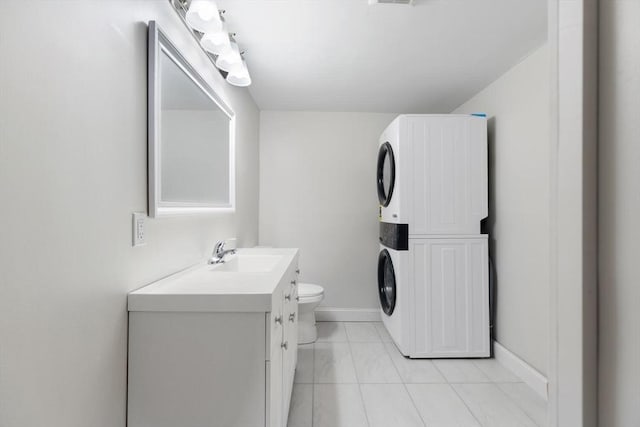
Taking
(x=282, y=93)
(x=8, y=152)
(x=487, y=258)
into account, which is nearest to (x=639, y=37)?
(x=8, y=152)

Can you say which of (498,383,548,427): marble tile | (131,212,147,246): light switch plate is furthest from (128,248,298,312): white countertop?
(498,383,548,427): marble tile

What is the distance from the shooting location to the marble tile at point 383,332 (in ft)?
9.85

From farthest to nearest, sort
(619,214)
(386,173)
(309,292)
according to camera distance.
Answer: (386,173) → (309,292) → (619,214)

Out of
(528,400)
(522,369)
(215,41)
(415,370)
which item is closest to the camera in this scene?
(215,41)

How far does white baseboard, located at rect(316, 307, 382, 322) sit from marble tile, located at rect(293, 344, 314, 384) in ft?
2.32

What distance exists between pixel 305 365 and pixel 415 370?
2.63ft

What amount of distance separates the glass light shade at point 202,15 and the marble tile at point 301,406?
2012 millimetres

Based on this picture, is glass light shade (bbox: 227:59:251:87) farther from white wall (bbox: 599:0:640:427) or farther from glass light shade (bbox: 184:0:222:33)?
white wall (bbox: 599:0:640:427)

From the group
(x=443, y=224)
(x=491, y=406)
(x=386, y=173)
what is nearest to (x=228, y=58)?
(x=386, y=173)

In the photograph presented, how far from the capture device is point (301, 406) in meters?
1.92

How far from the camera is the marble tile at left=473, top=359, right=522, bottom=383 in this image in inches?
90.0

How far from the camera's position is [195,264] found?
170 cm

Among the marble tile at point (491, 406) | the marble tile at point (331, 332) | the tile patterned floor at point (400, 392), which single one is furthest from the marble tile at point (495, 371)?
the marble tile at point (331, 332)

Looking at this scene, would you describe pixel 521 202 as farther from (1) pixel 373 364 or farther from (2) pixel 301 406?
(2) pixel 301 406
